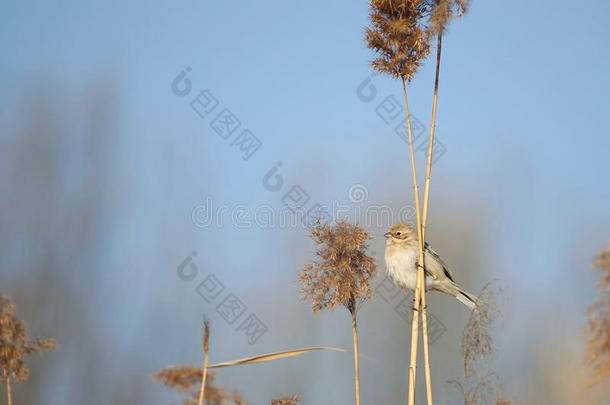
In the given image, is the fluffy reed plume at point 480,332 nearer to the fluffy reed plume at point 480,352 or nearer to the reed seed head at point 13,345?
the fluffy reed plume at point 480,352

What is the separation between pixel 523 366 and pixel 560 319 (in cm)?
99

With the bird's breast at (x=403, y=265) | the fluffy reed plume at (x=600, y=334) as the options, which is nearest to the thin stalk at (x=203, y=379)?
the fluffy reed plume at (x=600, y=334)

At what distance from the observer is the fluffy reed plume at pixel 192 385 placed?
2.32 metres

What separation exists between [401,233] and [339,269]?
7.38ft

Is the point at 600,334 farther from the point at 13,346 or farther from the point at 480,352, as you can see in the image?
the point at 13,346

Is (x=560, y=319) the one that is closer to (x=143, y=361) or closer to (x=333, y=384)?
(x=333, y=384)

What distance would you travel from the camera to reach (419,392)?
771 cm

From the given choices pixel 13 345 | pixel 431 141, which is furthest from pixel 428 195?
pixel 13 345

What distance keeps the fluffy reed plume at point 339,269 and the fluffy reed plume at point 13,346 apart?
1.21 m

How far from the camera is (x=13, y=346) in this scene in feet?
8.44

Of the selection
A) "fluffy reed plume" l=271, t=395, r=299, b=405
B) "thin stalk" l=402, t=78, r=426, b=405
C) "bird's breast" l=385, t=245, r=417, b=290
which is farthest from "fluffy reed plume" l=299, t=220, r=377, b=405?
"bird's breast" l=385, t=245, r=417, b=290

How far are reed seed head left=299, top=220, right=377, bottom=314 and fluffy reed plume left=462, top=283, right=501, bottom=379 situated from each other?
0.50 metres

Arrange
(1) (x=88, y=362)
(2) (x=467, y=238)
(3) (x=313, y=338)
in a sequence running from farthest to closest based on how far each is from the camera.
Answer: (2) (x=467, y=238)
(3) (x=313, y=338)
(1) (x=88, y=362)

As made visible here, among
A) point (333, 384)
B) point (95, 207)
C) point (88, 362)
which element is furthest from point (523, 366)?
point (95, 207)
